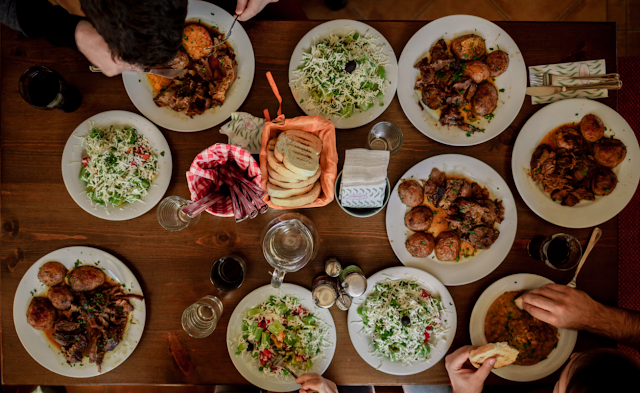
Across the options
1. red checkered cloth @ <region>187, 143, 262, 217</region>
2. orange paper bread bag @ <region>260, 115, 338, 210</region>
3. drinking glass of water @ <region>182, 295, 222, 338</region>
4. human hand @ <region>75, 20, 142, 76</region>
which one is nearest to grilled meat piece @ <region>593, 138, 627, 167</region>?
orange paper bread bag @ <region>260, 115, 338, 210</region>

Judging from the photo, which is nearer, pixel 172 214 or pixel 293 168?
pixel 293 168

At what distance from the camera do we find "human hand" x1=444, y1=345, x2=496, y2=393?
197 centimetres

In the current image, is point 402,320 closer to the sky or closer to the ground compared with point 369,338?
closer to the sky

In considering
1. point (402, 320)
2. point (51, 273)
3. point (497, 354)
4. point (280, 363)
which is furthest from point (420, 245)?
point (51, 273)

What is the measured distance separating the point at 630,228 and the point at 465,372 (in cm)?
204

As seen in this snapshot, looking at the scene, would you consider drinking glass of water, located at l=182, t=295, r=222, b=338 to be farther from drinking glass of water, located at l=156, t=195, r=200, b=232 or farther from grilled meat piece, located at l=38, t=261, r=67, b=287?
grilled meat piece, located at l=38, t=261, r=67, b=287

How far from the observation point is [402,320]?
80.2 inches

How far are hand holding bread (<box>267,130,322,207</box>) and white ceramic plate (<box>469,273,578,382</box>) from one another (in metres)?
1.22

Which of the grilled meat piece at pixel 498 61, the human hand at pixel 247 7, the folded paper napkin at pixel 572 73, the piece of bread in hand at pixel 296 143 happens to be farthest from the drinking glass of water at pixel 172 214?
the folded paper napkin at pixel 572 73

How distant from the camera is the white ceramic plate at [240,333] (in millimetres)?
2035

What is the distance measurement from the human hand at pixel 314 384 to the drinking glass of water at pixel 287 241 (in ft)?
1.81

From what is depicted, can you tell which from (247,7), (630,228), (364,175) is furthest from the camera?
(630,228)

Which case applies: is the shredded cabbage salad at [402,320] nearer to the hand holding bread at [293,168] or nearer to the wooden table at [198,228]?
the wooden table at [198,228]

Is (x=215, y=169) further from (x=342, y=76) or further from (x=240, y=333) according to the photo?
(x=240, y=333)
